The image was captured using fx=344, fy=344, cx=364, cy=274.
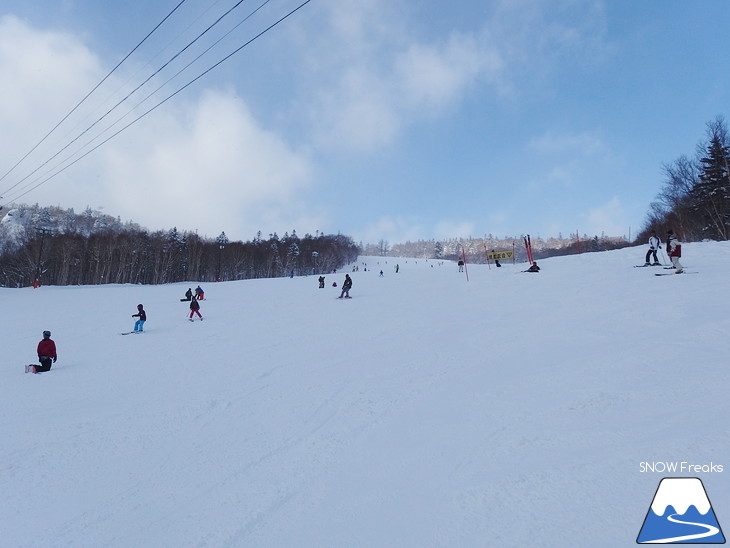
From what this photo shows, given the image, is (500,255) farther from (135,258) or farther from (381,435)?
(135,258)

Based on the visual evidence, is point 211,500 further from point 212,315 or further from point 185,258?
point 185,258

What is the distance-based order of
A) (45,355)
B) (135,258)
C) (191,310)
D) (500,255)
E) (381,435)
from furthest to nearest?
(135,258) → (500,255) → (191,310) → (45,355) → (381,435)

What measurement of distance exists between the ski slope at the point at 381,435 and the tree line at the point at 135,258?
185ft

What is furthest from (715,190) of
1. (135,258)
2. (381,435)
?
(135,258)

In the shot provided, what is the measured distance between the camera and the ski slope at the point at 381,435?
11.1 ft

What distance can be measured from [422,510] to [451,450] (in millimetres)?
1158

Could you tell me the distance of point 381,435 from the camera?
16.8 feet

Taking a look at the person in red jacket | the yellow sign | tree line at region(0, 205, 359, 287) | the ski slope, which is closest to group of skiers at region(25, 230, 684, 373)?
the person in red jacket

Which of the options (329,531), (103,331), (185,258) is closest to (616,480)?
(329,531)

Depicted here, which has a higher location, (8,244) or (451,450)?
(8,244)

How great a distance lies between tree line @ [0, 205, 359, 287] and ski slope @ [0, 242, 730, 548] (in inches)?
2216

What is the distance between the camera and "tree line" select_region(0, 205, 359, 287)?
62.1 m

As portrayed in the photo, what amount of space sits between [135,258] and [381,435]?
75.7m

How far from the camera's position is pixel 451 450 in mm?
4500
